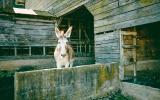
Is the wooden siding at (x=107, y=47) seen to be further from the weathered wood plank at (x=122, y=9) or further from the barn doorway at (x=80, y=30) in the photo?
the barn doorway at (x=80, y=30)

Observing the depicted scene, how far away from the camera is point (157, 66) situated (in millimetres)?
11781

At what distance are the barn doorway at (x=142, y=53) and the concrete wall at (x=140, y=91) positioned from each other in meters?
0.84

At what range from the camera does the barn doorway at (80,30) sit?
1496 centimetres

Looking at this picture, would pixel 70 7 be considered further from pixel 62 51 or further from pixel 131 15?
pixel 62 51

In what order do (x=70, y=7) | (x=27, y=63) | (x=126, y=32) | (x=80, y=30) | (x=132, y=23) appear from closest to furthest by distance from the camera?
(x=132, y=23) → (x=126, y=32) → (x=27, y=63) → (x=70, y=7) → (x=80, y=30)

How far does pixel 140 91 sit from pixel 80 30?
8.06 metres

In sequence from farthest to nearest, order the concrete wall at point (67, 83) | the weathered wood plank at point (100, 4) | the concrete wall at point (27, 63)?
the concrete wall at point (27, 63) < the weathered wood plank at point (100, 4) < the concrete wall at point (67, 83)

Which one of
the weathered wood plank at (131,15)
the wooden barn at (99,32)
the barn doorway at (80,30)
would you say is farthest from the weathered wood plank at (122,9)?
the barn doorway at (80,30)

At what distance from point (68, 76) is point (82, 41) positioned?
8.01 m

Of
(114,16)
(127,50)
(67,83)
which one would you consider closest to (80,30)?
(114,16)

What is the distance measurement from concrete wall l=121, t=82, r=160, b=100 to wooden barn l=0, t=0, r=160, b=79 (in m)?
0.73

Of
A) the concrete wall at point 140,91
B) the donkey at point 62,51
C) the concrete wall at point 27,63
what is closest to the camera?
the concrete wall at point 140,91

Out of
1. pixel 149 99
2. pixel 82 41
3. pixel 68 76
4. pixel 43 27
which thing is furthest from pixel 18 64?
pixel 149 99

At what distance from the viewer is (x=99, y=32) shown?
10.7 metres
